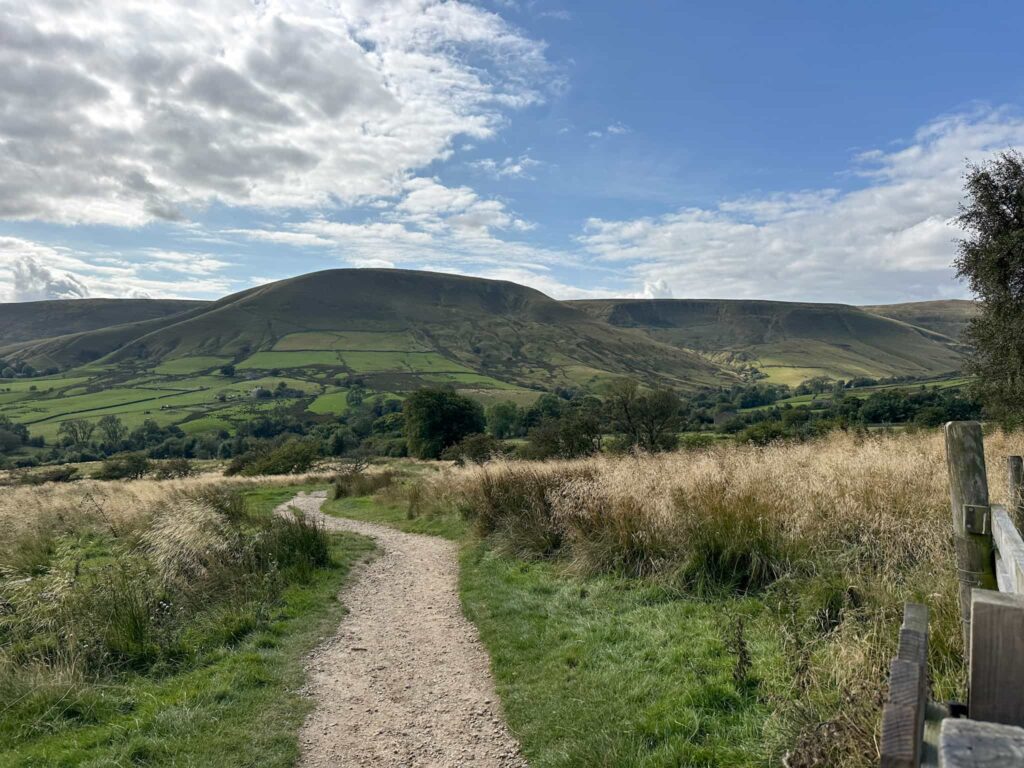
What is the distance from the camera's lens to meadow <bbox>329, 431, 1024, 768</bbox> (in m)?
4.31

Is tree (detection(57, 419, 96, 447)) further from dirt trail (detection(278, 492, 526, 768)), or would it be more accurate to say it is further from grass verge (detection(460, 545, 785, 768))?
grass verge (detection(460, 545, 785, 768))

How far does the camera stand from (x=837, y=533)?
23.5 feet

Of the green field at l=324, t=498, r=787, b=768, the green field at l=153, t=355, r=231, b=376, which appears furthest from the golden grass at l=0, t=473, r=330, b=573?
the green field at l=153, t=355, r=231, b=376

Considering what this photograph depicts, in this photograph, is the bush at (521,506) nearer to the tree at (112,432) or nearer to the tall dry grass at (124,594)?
the tall dry grass at (124,594)

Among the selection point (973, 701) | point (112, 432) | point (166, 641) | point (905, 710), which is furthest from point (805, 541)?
point (112, 432)

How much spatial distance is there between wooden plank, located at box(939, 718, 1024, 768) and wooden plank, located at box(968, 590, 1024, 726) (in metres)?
0.24

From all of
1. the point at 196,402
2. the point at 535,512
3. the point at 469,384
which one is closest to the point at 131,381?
the point at 196,402

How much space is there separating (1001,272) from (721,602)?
18.8m

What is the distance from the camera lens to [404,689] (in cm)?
658

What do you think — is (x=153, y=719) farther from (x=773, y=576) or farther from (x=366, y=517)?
(x=366, y=517)

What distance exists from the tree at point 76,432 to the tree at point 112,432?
155 cm

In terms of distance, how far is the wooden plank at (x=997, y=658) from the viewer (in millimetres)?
1676

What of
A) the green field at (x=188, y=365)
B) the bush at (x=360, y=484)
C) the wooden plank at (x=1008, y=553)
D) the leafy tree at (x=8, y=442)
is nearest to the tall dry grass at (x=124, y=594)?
the wooden plank at (x=1008, y=553)

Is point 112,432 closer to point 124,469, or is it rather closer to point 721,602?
point 124,469
